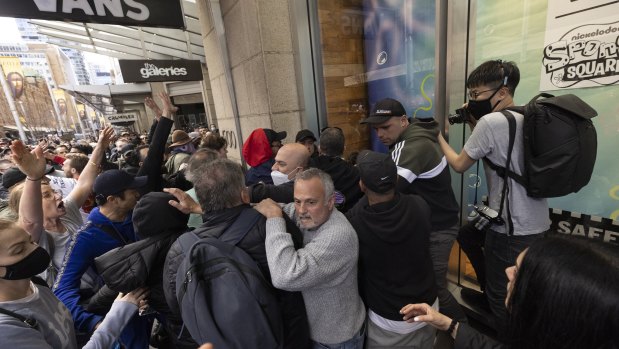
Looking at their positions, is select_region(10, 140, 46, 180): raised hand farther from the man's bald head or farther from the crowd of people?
the man's bald head

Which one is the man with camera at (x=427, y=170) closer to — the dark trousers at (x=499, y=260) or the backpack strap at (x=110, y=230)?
the dark trousers at (x=499, y=260)

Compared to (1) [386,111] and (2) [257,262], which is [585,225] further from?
(2) [257,262]

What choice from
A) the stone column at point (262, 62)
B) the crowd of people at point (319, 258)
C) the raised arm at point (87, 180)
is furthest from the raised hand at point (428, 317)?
the stone column at point (262, 62)

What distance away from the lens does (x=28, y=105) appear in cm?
3384

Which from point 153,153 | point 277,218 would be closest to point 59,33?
point 153,153

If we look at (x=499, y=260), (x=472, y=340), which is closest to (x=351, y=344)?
(x=472, y=340)

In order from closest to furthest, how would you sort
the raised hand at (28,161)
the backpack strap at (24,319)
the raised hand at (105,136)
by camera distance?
the backpack strap at (24,319), the raised hand at (28,161), the raised hand at (105,136)

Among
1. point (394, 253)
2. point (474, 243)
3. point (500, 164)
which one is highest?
point (500, 164)

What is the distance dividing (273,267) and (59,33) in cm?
1478

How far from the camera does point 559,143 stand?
4.95 ft

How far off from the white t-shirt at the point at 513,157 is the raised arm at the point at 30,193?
288cm

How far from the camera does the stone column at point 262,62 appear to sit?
144 inches

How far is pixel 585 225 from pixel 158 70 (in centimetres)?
853

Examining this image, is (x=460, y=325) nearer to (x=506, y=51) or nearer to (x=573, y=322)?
(x=573, y=322)
